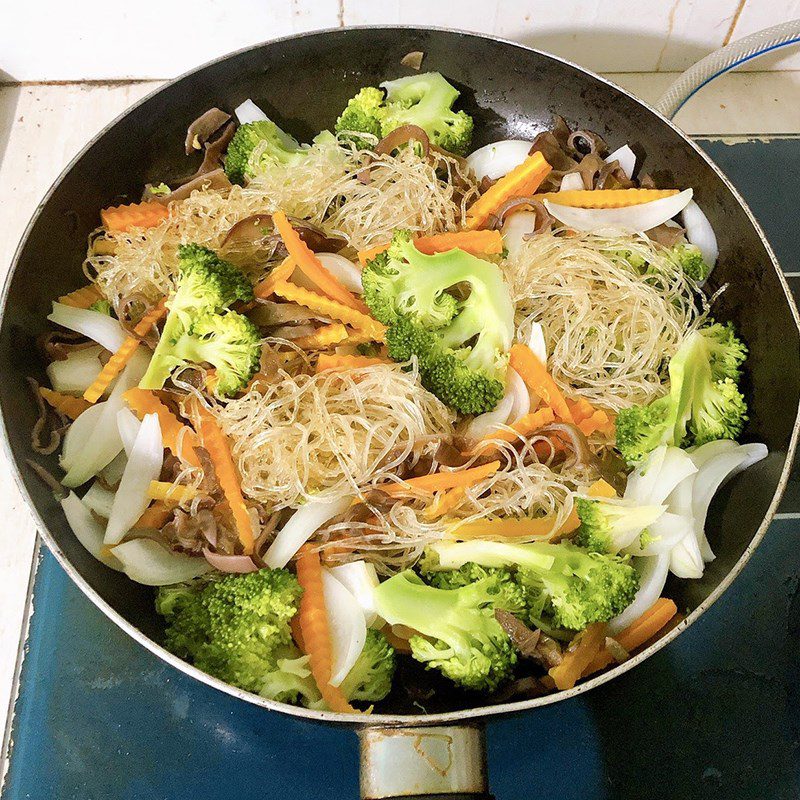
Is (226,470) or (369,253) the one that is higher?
(369,253)

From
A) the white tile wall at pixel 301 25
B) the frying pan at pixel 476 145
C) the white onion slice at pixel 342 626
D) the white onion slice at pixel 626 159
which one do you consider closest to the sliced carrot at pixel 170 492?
the frying pan at pixel 476 145

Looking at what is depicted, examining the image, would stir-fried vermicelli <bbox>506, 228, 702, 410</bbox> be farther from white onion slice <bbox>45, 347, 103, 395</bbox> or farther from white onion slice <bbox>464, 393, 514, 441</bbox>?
white onion slice <bbox>45, 347, 103, 395</bbox>

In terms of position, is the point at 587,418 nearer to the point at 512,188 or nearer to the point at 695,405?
the point at 695,405

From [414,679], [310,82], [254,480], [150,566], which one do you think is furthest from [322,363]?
[310,82]

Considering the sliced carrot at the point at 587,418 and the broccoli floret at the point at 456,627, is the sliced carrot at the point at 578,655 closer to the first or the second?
the broccoli floret at the point at 456,627

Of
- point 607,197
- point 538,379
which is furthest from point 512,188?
point 538,379

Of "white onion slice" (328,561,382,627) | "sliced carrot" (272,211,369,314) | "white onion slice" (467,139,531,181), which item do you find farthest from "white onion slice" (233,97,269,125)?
"white onion slice" (328,561,382,627)
